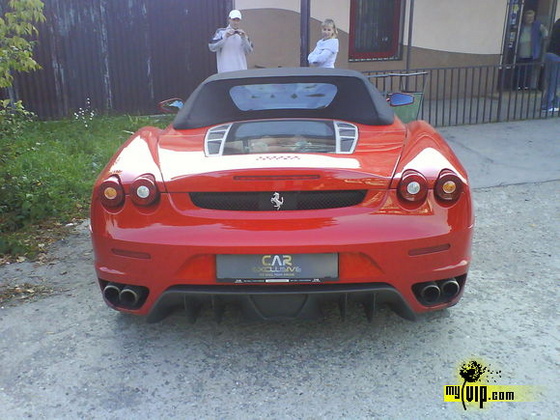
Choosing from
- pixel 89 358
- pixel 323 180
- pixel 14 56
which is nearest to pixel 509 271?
pixel 323 180

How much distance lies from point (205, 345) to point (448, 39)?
1107 centimetres

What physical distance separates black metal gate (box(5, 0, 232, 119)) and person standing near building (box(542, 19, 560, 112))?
223 inches

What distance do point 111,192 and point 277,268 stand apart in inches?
35.8

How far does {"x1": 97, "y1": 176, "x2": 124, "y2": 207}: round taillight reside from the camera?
2.85m

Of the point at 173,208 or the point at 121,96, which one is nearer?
the point at 173,208

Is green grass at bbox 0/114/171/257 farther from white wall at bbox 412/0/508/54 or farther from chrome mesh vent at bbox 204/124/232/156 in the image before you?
white wall at bbox 412/0/508/54

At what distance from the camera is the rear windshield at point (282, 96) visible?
3.93 m

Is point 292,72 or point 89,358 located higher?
point 292,72

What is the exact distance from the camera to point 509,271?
3.99 metres

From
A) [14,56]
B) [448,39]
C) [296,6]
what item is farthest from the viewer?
[448,39]

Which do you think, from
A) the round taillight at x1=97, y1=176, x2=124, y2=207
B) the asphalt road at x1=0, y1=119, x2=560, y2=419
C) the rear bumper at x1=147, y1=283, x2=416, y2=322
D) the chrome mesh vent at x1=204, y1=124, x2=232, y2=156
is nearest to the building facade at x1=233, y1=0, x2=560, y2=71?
the chrome mesh vent at x1=204, y1=124, x2=232, y2=156

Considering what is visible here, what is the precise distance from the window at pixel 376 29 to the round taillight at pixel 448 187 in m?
9.60

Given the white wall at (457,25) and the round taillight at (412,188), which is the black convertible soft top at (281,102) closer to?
the round taillight at (412,188)

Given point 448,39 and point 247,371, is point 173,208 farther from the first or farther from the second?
point 448,39
